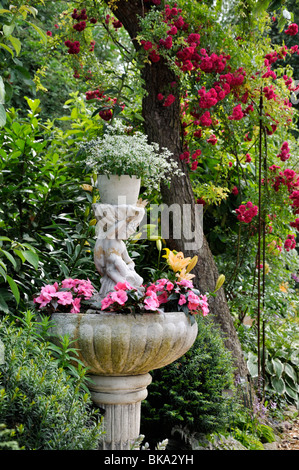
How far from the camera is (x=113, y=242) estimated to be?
3.00m

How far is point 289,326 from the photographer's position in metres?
5.38

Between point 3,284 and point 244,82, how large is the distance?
2297 millimetres

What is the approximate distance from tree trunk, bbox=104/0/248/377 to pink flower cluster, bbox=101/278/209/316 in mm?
1024

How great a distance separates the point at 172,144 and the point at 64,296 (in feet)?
6.09

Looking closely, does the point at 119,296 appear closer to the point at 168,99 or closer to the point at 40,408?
the point at 40,408

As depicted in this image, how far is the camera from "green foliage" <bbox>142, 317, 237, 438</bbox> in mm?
3248

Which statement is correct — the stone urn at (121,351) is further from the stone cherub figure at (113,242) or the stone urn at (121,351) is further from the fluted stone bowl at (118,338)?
the stone cherub figure at (113,242)

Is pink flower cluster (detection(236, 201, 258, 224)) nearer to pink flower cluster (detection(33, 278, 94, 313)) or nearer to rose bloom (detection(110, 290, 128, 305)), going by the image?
pink flower cluster (detection(33, 278, 94, 313))

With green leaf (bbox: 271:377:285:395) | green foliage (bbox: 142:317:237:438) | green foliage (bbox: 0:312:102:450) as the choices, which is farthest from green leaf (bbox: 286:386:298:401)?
green foliage (bbox: 0:312:102:450)

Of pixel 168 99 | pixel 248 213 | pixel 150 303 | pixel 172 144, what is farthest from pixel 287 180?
pixel 150 303

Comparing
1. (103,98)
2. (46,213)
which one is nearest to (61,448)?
(46,213)

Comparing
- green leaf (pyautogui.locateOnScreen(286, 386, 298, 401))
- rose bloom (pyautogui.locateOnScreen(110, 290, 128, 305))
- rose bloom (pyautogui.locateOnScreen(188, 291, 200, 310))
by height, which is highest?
rose bloom (pyautogui.locateOnScreen(110, 290, 128, 305))

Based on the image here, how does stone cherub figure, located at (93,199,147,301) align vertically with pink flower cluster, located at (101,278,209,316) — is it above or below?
above

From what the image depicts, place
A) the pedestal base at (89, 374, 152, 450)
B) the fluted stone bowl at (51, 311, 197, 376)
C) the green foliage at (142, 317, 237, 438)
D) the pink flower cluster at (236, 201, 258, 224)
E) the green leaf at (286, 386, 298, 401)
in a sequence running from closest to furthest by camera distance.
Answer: the fluted stone bowl at (51, 311, 197, 376) < the pedestal base at (89, 374, 152, 450) < the green foliage at (142, 317, 237, 438) < the pink flower cluster at (236, 201, 258, 224) < the green leaf at (286, 386, 298, 401)
